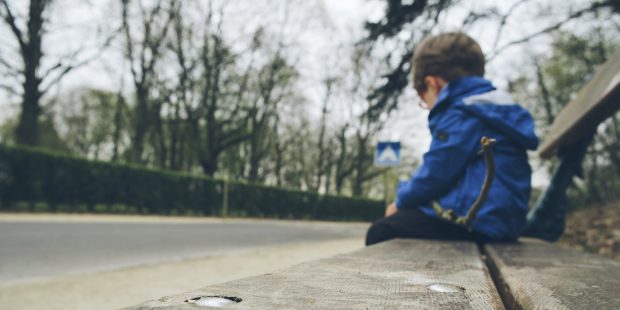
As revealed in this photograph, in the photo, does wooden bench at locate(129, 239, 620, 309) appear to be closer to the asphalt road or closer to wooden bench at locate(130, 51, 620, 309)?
wooden bench at locate(130, 51, 620, 309)

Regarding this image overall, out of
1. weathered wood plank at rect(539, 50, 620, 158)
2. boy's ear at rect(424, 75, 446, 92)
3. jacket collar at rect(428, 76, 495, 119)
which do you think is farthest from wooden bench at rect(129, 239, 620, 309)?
boy's ear at rect(424, 75, 446, 92)

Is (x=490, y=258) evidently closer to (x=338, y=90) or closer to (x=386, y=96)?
(x=386, y=96)

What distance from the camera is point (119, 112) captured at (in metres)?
29.5

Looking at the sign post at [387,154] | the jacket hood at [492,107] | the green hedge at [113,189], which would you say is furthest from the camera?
the green hedge at [113,189]

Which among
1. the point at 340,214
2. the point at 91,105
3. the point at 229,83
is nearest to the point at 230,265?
the point at 229,83

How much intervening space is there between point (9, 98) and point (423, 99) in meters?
19.8

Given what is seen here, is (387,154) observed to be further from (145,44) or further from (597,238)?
Answer: (145,44)

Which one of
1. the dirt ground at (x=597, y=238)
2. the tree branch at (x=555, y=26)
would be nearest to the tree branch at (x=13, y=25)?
the tree branch at (x=555, y=26)

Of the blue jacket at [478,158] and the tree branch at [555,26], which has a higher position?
the tree branch at [555,26]

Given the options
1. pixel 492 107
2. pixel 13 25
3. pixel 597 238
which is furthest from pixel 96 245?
pixel 13 25

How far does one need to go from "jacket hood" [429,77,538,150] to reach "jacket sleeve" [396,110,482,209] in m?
0.05

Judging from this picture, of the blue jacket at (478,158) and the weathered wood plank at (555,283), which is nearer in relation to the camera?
the weathered wood plank at (555,283)

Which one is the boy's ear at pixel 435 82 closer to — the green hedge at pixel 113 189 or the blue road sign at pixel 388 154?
the blue road sign at pixel 388 154

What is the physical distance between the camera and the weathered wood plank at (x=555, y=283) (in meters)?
0.73
